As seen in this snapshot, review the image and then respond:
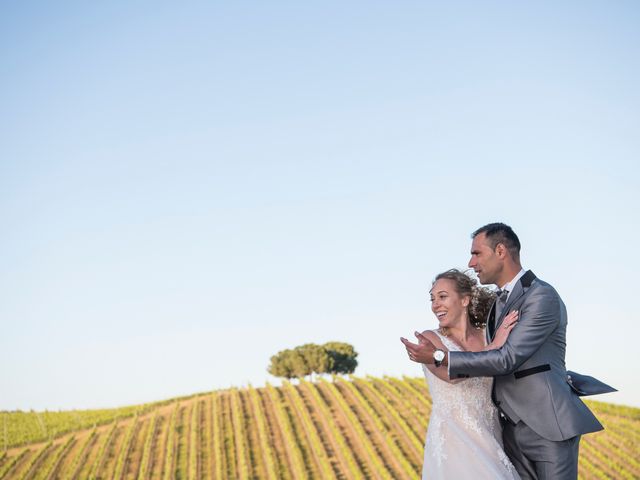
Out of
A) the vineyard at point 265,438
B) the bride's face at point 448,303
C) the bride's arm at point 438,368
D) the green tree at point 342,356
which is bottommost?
the green tree at point 342,356

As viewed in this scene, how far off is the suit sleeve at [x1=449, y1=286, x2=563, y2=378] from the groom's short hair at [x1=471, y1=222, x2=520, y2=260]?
39 centimetres

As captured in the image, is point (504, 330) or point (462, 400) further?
point (462, 400)

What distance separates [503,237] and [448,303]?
71 cm

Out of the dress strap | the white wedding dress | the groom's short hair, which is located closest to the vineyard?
the white wedding dress

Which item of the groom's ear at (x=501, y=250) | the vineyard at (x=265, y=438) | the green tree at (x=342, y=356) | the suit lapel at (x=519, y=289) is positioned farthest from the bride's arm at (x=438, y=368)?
the green tree at (x=342, y=356)

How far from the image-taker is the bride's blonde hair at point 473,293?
5109 mm

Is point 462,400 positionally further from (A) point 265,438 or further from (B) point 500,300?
(A) point 265,438

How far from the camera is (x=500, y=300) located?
480cm

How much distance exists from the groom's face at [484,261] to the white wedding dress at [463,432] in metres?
0.58

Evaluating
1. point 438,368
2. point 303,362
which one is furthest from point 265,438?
point 303,362

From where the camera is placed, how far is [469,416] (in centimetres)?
484

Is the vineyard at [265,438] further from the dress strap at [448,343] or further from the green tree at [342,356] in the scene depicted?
the green tree at [342,356]

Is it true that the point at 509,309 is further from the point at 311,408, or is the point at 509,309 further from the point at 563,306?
the point at 311,408

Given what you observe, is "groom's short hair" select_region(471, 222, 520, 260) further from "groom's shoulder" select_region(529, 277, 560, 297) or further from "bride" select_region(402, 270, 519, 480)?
"bride" select_region(402, 270, 519, 480)
